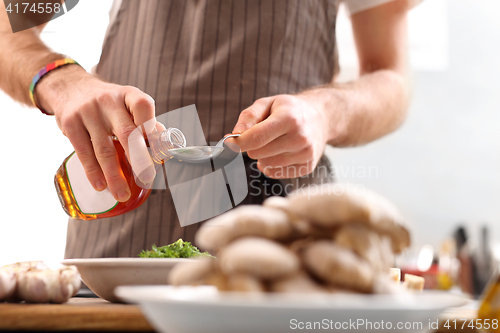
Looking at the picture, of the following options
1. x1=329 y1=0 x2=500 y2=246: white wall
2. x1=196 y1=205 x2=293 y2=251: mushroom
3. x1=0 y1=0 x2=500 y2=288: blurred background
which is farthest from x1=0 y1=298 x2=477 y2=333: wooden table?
x1=329 y1=0 x2=500 y2=246: white wall

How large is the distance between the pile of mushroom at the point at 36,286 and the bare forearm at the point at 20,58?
536 millimetres

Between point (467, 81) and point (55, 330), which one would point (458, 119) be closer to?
point (467, 81)

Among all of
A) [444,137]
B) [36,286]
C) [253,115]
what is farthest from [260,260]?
[444,137]

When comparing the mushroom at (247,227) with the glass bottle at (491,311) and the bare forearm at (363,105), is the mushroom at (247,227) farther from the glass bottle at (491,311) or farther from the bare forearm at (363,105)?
the bare forearm at (363,105)

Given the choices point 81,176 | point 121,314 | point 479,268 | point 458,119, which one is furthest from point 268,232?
point 458,119

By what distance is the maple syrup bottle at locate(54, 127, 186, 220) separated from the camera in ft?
1.78

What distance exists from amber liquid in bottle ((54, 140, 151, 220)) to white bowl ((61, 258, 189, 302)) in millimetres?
142

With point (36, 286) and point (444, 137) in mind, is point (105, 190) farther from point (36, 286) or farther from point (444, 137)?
point (444, 137)

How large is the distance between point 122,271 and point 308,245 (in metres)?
0.26

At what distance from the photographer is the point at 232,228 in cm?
23

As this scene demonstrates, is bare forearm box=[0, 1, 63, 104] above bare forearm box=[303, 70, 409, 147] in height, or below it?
above

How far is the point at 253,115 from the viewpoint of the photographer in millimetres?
601

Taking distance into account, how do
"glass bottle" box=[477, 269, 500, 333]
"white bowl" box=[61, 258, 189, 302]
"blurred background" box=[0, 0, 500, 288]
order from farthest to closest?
"blurred background" box=[0, 0, 500, 288], "white bowl" box=[61, 258, 189, 302], "glass bottle" box=[477, 269, 500, 333]

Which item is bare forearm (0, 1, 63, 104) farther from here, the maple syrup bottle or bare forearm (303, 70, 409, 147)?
bare forearm (303, 70, 409, 147)
